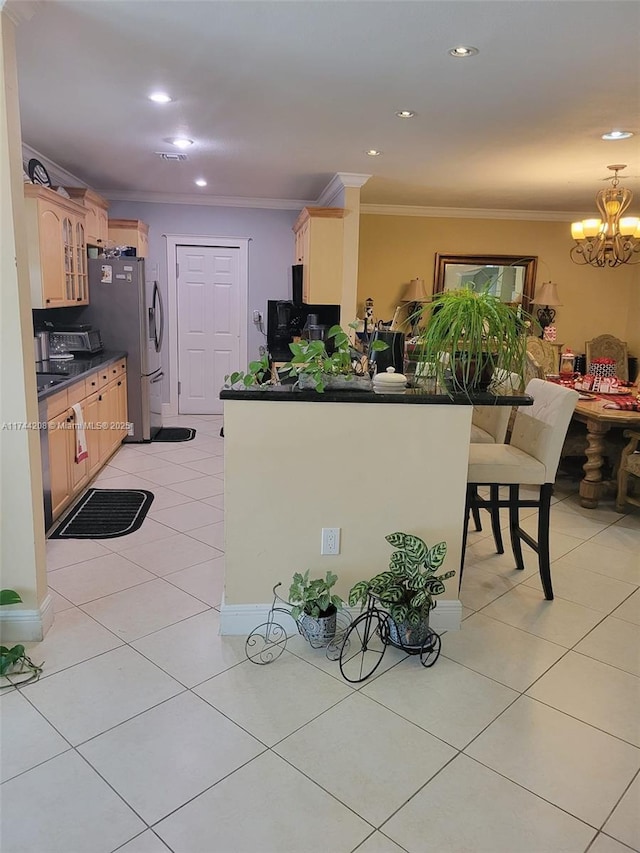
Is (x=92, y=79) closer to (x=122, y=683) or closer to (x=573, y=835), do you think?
(x=122, y=683)

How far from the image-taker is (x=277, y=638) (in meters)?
2.59

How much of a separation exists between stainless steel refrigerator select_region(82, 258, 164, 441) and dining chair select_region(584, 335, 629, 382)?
16.4 ft

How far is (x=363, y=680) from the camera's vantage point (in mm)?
2332

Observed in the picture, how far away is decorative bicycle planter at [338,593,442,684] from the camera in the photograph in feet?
7.98

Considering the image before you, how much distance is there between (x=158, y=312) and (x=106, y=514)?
3399mm

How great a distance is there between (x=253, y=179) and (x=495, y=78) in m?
3.05

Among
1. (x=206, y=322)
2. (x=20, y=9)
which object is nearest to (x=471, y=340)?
(x=20, y=9)

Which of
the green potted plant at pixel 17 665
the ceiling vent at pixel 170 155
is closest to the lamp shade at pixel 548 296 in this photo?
the ceiling vent at pixel 170 155

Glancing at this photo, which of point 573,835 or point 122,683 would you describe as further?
point 122,683

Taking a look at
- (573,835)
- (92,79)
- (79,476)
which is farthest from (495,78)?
(79,476)

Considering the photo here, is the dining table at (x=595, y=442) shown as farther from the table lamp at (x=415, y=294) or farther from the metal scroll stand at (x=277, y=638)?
the table lamp at (x=415, y=294)

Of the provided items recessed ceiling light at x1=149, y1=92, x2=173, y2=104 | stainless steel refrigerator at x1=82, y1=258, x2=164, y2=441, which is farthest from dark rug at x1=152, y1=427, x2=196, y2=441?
recessed ceiling light at x1=149, y1=92, x2=173, y2=104

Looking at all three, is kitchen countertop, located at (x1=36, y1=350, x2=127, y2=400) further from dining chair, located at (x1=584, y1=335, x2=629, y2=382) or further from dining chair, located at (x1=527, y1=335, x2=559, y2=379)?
dining chair, located at (x1=584, y1=335, x2=629, y2=382)

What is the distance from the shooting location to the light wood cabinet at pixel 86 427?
3.72m
